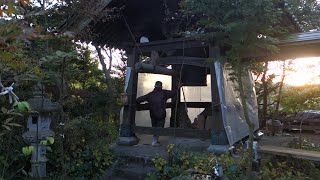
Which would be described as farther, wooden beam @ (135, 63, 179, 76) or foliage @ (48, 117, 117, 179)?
wooden beam @ (135, 63, 179, 76)

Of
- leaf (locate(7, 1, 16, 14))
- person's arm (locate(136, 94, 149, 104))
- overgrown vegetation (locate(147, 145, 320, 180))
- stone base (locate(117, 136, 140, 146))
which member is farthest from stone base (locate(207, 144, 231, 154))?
leaf (locate(7, 1, 16, 14))

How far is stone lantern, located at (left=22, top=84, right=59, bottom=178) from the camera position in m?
5.89

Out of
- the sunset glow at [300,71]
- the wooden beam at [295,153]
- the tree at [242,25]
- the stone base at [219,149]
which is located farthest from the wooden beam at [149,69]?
the sunset glow at [300,71]

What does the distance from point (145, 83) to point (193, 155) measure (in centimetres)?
395

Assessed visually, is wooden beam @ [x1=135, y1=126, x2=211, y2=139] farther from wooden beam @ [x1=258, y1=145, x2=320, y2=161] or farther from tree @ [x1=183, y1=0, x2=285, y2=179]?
tree @ [x1=183, y1=0, x2=285, y2=179]

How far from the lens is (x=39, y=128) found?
602 centimetres

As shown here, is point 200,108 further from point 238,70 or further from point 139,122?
point 238,70

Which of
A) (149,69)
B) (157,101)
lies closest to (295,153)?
(149,69)

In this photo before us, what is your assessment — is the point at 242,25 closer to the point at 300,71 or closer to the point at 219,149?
the point at 219,149

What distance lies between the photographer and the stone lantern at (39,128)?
5895 mm

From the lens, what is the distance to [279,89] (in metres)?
13.0

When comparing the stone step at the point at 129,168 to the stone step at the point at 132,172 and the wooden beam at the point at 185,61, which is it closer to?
the stone step at the point at 132,172

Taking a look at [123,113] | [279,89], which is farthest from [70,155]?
[279,89]

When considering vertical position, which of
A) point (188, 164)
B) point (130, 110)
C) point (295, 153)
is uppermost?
point (130, 110)
